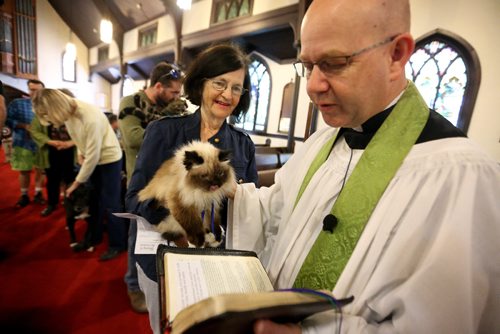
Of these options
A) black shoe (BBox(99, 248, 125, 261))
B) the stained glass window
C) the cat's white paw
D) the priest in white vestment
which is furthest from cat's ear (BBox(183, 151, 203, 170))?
the stained glass window

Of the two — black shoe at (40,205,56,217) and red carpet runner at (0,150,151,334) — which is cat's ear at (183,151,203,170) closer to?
red carpet runner at (0,150,151,334)

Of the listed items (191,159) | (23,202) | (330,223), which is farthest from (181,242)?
(23,202)

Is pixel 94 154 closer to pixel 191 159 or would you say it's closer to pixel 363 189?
pixel 191 159

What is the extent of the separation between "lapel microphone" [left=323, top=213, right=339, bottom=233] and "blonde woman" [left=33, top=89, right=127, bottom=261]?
2954mm

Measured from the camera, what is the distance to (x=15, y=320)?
2.47 metres

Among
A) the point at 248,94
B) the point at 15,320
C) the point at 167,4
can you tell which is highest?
the point at 167,4

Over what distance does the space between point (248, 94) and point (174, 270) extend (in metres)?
1.39

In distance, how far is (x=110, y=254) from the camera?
11.8ft

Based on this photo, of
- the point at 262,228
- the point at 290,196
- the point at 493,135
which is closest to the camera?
the point at 290,196

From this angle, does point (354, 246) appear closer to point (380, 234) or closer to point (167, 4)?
point (380, 234)

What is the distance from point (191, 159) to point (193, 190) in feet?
0.68

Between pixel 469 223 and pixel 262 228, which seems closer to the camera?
pixel 469 223

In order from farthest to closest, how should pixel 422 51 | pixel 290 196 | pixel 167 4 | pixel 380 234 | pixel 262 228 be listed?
pixel 167 4
pixel 422 51
pixel 262 228
pixel 290 196
pixel 380 234

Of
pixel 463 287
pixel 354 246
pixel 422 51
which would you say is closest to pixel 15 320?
pixel 354 246
